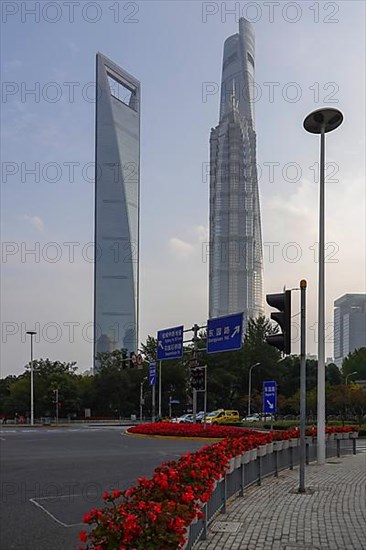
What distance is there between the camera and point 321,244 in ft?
58.4

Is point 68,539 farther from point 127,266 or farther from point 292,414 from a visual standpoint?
point 127,266

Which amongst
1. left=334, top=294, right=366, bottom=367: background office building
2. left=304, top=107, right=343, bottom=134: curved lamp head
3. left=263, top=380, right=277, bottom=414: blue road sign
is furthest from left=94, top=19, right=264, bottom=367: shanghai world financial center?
left=304, top=107, right=343, bottom=134: curved lamp head

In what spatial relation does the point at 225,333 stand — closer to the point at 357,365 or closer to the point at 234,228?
the point at 234,228

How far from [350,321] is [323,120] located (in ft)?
485

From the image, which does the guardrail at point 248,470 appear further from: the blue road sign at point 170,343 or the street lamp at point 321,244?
the blue road sign at point 170,343

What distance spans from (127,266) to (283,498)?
85.0 meters

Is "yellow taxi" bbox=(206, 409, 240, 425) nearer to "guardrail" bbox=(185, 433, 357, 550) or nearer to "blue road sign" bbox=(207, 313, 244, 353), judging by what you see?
"blue road sign" bbox=(207, 313, 244, 353)

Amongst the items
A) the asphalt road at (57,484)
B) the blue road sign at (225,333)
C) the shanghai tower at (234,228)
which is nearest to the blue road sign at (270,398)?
the asphalt road at (57,484)

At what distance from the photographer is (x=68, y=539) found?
833 cm

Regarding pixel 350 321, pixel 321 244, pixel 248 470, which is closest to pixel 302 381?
pixel 248 470

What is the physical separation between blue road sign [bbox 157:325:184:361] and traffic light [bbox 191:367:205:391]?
524 centimetres

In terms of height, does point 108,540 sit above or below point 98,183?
below

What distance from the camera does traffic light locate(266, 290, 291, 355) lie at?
460 inches

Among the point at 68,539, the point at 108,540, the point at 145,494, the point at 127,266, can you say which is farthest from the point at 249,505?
the point at 127,266
